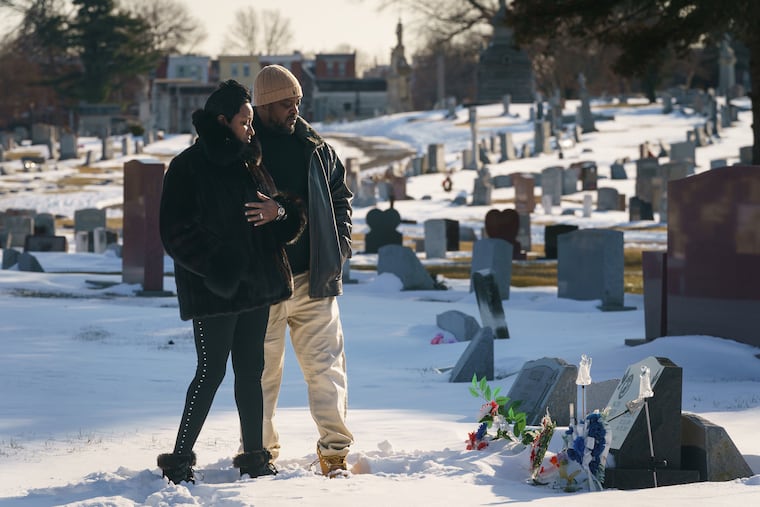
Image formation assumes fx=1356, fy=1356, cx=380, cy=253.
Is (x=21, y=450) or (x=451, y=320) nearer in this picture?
(x=21, y=450)

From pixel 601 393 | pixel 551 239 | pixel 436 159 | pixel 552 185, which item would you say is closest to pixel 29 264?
pixel 551 239

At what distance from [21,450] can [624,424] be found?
9.01 ft

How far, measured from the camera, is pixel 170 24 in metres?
108

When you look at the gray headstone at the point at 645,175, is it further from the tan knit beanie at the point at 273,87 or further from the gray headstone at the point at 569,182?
the tan knit beanie at the point at 273,87

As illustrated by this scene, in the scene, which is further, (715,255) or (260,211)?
(715,255)

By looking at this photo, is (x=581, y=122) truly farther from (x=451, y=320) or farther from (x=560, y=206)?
(x=451, y=320)

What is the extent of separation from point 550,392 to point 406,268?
10302mm

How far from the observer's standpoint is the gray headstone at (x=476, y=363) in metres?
9.82

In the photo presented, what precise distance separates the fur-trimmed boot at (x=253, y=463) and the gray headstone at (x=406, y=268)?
11.9 m

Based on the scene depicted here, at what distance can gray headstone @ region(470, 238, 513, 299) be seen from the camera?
16219mm

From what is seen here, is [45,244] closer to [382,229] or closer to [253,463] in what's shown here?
[382,229]

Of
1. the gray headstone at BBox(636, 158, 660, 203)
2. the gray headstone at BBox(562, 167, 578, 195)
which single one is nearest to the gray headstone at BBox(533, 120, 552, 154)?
the gray headstone at BBox(562, 167, 578, 195)

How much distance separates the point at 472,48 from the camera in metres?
94.7


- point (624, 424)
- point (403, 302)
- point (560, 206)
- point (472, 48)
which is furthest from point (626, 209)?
point (472, 48)
